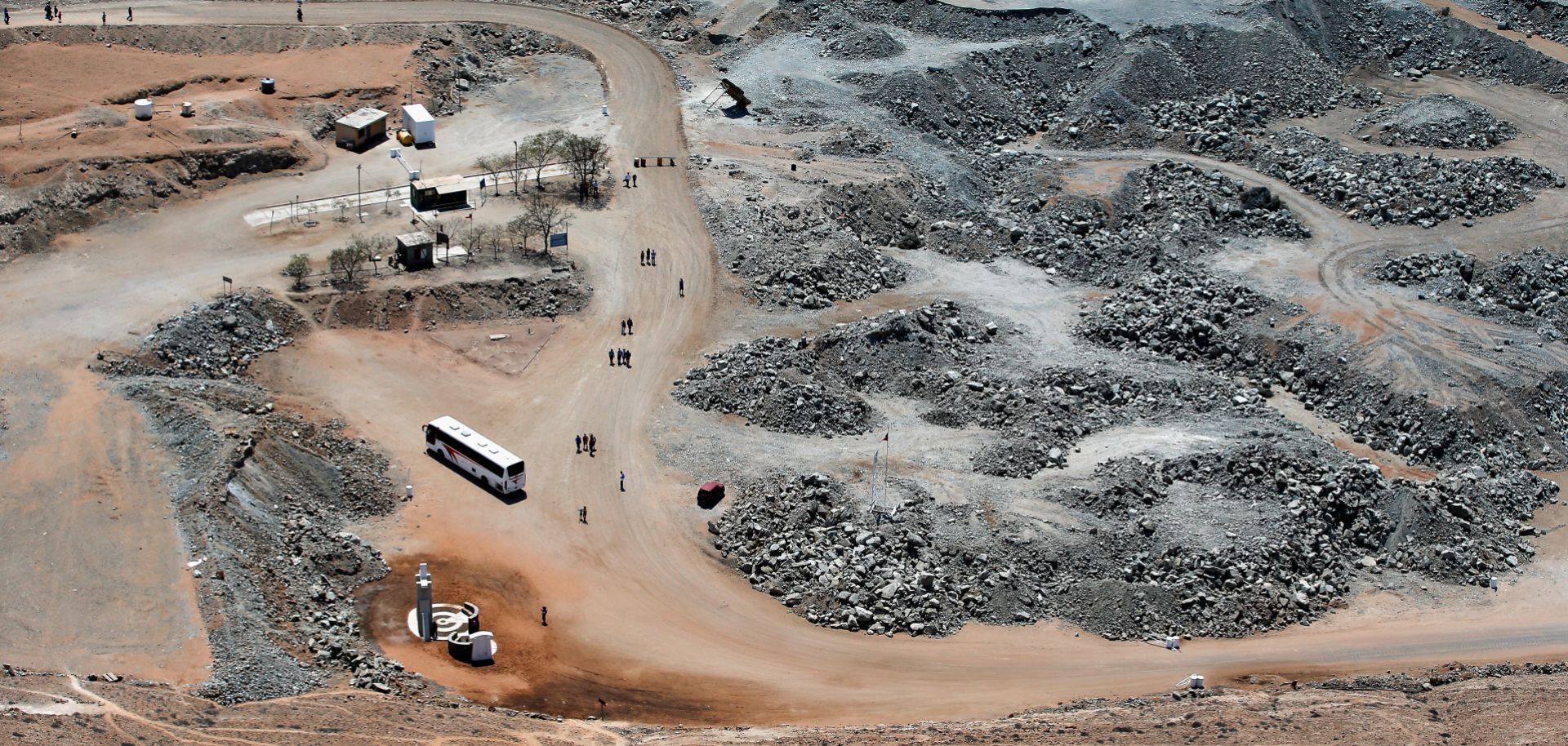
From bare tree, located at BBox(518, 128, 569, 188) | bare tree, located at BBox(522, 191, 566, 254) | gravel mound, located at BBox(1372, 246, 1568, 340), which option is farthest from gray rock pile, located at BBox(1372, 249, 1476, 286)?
bare tree, located at BBox(518, 128, 569, 188)

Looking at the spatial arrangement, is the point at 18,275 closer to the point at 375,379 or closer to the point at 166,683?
the point at 375,379

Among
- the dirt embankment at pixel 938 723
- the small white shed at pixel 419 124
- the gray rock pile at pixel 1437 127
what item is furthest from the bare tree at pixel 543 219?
the gray rock pile at pixel 1437 127

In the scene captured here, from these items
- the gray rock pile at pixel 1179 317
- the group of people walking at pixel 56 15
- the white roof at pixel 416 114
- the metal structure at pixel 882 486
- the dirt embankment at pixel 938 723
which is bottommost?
the dirt embankment at pixel 938 723

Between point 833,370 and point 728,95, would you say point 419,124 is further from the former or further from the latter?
point 833,370

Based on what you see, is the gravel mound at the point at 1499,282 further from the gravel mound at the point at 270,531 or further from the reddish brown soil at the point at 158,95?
the reddish brown soil at the point at 158,95

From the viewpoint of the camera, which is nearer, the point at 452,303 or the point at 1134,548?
the point at 1134,548

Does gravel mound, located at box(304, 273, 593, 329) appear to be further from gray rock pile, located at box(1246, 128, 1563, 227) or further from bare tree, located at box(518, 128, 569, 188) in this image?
gray rock pile, located at box(1246, 128, 1563, 227)

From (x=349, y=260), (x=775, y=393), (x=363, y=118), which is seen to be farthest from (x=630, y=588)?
(x=363, y=118)
